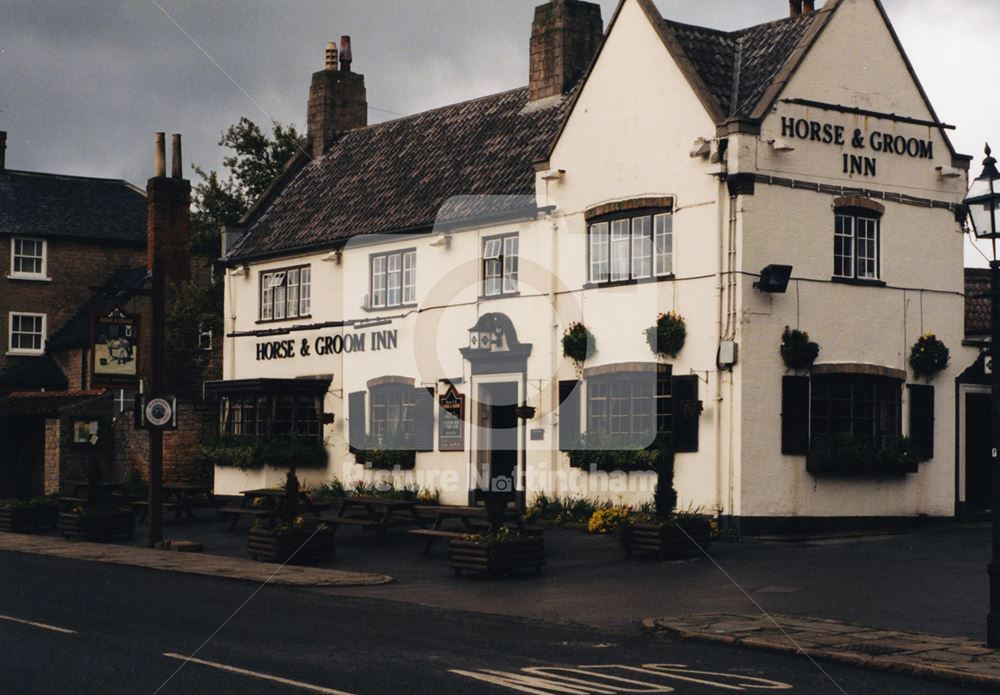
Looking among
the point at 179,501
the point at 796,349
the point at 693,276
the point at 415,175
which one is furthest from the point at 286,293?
the point at 796,349

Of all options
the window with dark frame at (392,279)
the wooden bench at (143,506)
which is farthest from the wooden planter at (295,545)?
the window with dark frame at (392,279)

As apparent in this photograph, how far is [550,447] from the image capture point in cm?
2634

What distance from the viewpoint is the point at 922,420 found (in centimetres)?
2533

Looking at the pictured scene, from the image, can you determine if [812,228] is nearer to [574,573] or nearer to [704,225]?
A: [704,225]

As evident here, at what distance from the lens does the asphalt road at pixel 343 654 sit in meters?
9.88

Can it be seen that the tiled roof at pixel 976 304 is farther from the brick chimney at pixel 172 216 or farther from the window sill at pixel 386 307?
the brick chimney at pixel 172 216

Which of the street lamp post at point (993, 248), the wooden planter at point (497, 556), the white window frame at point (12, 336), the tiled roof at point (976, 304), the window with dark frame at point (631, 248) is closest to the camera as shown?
the street lamp post at point (993, 248)

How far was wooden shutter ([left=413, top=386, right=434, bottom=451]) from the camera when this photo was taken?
2947 cm

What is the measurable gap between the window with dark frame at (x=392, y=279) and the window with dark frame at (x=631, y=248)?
585 centimetres

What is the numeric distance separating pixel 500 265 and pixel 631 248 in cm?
385

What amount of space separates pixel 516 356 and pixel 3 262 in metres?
26.2

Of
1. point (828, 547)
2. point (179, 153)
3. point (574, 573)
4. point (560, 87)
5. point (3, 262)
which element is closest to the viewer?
point (574, 573)

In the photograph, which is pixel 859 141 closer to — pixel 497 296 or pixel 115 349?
pixel 497 296

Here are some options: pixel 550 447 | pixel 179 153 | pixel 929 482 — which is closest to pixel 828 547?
pixel 929 482
